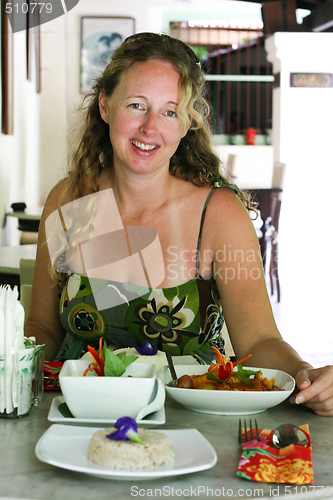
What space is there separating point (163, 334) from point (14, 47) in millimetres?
3958

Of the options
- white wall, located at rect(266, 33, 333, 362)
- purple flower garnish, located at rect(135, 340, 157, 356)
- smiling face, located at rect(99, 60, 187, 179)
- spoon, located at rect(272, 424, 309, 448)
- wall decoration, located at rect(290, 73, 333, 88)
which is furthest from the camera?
wall decoration, located at rect(290, 73, 333, 88)

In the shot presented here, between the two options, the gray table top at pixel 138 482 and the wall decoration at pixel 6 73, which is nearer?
the gray table top at pixel 138 482

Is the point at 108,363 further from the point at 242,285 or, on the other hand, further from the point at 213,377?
the point at 242,285

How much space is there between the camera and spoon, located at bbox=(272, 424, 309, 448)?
2.54 ft

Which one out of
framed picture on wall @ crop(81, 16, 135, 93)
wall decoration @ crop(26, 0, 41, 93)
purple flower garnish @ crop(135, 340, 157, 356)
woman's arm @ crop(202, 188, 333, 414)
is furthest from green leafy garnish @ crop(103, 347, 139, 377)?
framed picture on wall @ crop(81, 16, 135, 93)

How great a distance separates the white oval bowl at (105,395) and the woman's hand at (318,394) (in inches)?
11.6

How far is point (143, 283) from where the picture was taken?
57.7 inches

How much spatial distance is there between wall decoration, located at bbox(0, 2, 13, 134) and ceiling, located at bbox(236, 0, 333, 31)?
16.8ft

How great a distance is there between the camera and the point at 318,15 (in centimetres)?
835

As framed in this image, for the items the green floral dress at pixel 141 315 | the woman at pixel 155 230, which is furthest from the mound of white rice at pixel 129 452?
the green floral dress at pixel 141 315

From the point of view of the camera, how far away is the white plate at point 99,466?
0.65m

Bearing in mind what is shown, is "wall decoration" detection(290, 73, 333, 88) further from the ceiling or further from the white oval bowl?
the white oval bowl

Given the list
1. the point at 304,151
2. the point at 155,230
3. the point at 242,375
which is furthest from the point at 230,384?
the point at 304,151

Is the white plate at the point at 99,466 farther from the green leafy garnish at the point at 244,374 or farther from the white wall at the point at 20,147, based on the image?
the white wall at the point at 20,147
